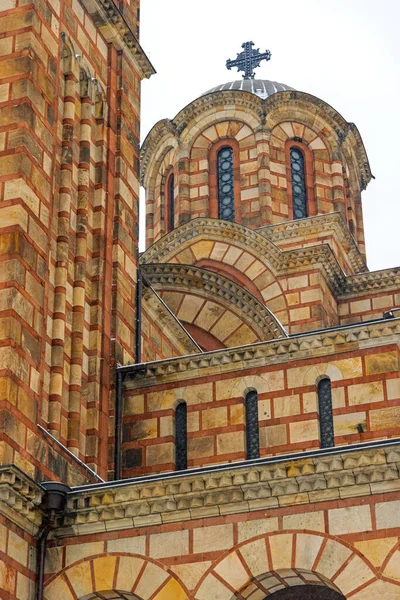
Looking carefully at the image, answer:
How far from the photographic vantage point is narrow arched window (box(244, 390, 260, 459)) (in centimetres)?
1962

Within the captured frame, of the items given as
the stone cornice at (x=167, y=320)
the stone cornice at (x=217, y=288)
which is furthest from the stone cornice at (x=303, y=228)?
the stone cornice at (x=167, y=320)

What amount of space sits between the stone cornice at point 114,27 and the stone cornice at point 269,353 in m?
6.12

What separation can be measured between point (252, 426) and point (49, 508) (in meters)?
3.94

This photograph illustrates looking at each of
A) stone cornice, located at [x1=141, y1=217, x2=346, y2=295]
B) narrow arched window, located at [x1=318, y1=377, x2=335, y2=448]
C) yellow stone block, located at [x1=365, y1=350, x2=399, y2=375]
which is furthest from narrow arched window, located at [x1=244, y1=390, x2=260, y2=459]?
stone cornice, located at [x1=141, y1=217, x2=346, y2=295]

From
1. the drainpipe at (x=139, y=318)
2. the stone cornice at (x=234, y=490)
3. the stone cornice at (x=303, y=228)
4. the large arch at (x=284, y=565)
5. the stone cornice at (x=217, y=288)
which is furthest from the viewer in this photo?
the stone cornice at (x=303, y=228)

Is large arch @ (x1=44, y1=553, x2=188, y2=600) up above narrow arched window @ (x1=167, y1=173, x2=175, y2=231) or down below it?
below

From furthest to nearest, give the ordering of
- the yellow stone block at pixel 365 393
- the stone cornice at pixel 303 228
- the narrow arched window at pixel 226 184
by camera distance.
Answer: the narrow arched window at pixel 226 184, the stone cornice at pixel 303 228, the yellow stone block at pixel 365 393

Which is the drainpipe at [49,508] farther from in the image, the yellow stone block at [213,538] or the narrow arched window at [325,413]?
the narrow arched window at [325,413]

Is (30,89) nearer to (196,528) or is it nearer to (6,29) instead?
(6,29)

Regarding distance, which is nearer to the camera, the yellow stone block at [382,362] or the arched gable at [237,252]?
the yellow stone block at [382,362]

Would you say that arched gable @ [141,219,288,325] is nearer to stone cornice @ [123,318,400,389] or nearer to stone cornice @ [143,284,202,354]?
stone cornice @ [143,284,202,354]

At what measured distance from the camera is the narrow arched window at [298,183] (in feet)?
109

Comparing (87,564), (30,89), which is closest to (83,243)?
(30,89)

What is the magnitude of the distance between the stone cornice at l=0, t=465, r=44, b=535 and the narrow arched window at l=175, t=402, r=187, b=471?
3299mm
